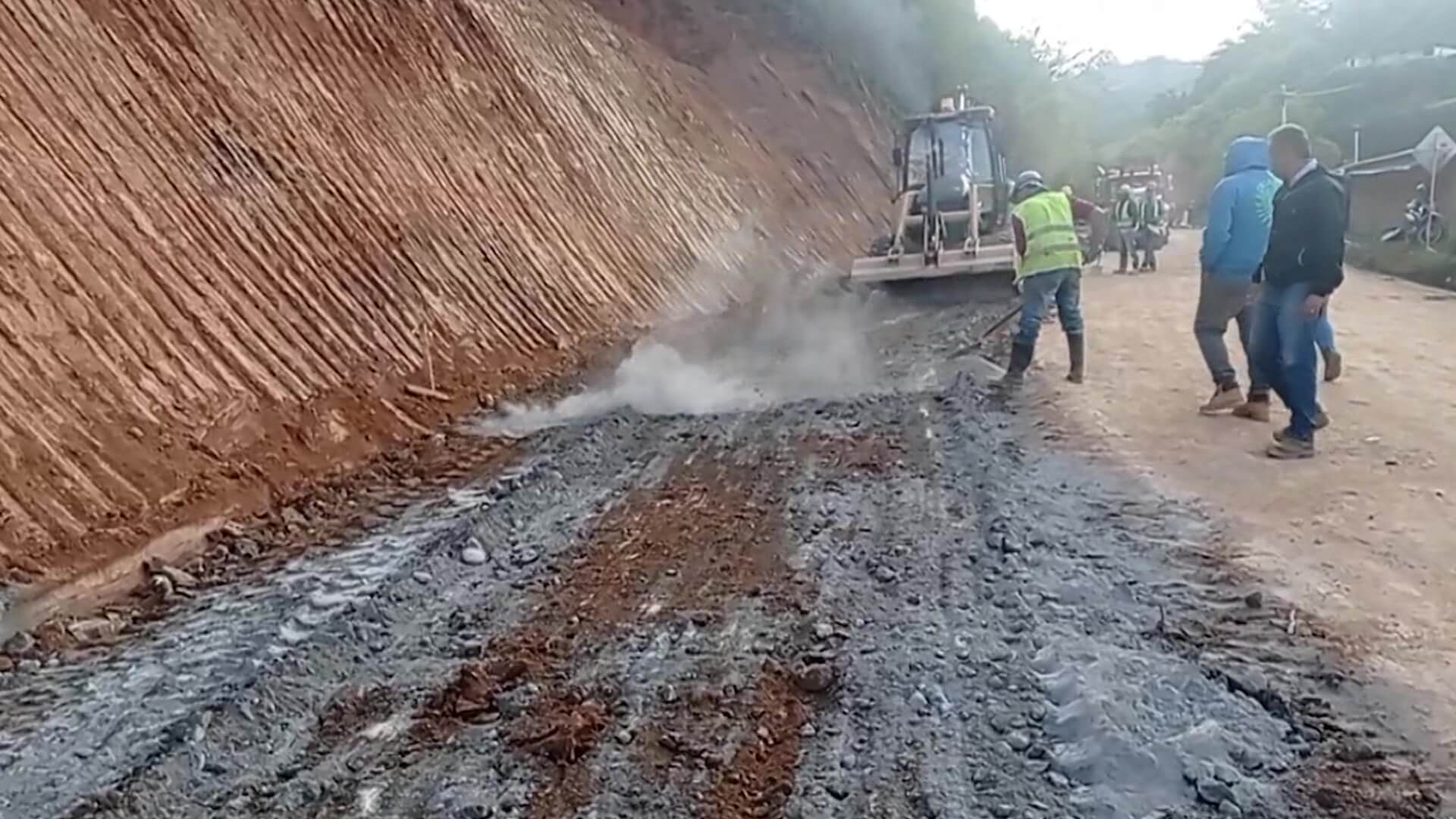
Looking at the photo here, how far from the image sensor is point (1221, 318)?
330 inches

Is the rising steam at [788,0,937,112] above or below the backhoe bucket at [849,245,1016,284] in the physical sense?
above

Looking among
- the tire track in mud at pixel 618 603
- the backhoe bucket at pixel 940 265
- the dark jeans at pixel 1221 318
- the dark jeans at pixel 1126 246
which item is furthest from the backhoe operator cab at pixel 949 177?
the tire track in mud at pixel 618 603

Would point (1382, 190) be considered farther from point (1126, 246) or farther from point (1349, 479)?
point (1349, 479)

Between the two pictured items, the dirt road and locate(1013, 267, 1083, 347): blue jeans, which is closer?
the dirt road

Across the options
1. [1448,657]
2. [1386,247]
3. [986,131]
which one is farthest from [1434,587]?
[1386,247]

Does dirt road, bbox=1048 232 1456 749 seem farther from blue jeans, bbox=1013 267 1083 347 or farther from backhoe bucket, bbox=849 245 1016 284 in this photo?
backhoe bucket, bbox=849 245 1016 284

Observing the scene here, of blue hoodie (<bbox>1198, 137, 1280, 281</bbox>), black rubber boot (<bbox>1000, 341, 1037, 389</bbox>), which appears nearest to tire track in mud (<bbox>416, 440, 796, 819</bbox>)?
black rubber boot (<bbox>1000, 341, 1037, 389</bbox>)

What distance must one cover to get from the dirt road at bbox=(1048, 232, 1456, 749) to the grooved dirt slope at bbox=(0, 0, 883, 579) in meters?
5.08

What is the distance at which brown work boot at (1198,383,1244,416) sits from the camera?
8391mm

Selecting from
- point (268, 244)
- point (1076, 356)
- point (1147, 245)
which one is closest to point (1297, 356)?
point (1076, 356)

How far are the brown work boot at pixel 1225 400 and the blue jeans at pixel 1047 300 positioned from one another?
5.50 feet

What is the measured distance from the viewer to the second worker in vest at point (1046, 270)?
990cm

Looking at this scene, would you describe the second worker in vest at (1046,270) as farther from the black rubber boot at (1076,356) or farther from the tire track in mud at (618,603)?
the tire track in mud at (618,603)

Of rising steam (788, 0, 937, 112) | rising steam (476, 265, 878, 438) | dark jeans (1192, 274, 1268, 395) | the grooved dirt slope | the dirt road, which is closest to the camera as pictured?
the dirt road
